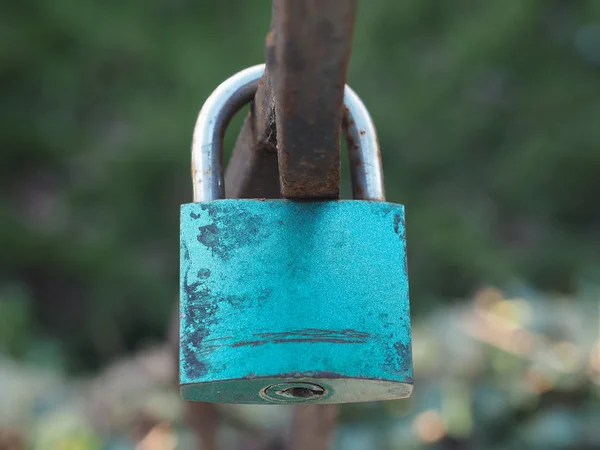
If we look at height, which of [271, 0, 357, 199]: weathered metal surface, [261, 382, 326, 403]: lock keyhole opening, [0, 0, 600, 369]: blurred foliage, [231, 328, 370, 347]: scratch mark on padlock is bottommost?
[261, 382, 326, 403]: lock keyhole opening

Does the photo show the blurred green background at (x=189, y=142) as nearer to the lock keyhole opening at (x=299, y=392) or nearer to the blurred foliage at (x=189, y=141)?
the blurred foliage at (x=189, y=141)

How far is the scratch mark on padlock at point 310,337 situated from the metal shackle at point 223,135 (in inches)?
6.3

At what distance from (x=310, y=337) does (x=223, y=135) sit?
0.22 m

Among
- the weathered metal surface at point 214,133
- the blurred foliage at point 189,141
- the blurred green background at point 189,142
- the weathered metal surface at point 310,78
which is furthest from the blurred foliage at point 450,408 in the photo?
the weathered metal surface at point 310,78

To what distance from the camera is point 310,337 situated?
54 cm

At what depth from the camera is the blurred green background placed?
353cm

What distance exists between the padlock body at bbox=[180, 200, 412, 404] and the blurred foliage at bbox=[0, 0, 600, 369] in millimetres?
2868

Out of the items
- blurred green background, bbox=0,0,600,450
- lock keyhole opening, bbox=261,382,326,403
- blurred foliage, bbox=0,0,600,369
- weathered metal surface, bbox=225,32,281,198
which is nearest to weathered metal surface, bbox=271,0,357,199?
weathered metal surface, bbox=225,32,281,198

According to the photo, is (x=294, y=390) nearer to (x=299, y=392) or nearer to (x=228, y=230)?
(x=299, y=392)

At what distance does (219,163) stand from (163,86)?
3151 mm

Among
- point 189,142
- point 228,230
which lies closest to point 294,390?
point 228,230

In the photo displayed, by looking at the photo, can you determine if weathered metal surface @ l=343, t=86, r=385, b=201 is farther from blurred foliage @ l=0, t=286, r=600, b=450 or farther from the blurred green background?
the blurred green background

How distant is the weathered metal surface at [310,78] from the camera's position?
0.34 metres

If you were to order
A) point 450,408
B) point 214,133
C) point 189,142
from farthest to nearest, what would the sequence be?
point 189,142, point 450,408, point 214,133
